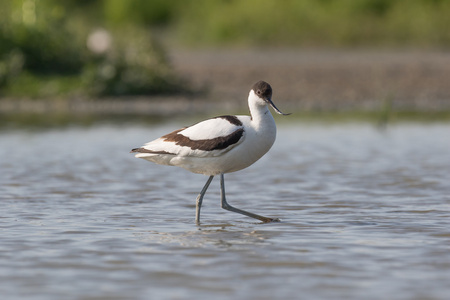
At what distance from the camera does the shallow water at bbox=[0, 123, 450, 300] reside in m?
5.88

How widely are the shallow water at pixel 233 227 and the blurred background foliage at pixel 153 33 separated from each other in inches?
378

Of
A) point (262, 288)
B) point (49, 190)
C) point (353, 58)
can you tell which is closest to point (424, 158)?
point (49, 190)

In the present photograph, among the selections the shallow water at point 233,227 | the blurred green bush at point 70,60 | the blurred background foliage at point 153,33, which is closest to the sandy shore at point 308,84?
the blurred green bush at point 70,60

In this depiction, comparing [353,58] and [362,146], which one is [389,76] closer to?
[353,58]

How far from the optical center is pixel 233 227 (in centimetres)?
813

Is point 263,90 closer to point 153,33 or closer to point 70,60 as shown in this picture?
point 70,60

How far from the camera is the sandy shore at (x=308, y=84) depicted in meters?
22.1

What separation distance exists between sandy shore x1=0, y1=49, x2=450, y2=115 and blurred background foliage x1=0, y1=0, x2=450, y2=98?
828 millimetres

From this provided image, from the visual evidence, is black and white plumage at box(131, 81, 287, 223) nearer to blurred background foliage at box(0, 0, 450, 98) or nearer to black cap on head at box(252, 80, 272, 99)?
black cap on head at box(252, 80, 272, 99)

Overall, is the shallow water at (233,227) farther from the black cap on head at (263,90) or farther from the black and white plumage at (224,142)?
the black cap on head at (263,90)

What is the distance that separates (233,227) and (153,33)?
105ft

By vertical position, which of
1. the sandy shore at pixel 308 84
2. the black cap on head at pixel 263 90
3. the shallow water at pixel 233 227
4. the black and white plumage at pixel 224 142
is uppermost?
the sandy shore at pixel 308 84

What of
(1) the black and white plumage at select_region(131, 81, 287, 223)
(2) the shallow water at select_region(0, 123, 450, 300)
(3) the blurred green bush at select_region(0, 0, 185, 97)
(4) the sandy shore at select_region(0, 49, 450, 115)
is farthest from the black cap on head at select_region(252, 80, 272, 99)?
(3) the blurred green bush at select_region(0, 0, 185, 97)

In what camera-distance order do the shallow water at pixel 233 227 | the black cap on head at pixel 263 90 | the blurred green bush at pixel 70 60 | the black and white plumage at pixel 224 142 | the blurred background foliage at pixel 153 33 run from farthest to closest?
1. the blurred background foliage at pixel 153 33
2. the blurred green bush at pixel 70 60
3. the black cap on head at pixel 263 90
4. the black and white plumage at pixel 224 142
5. the shallow water at pixel 233 227
